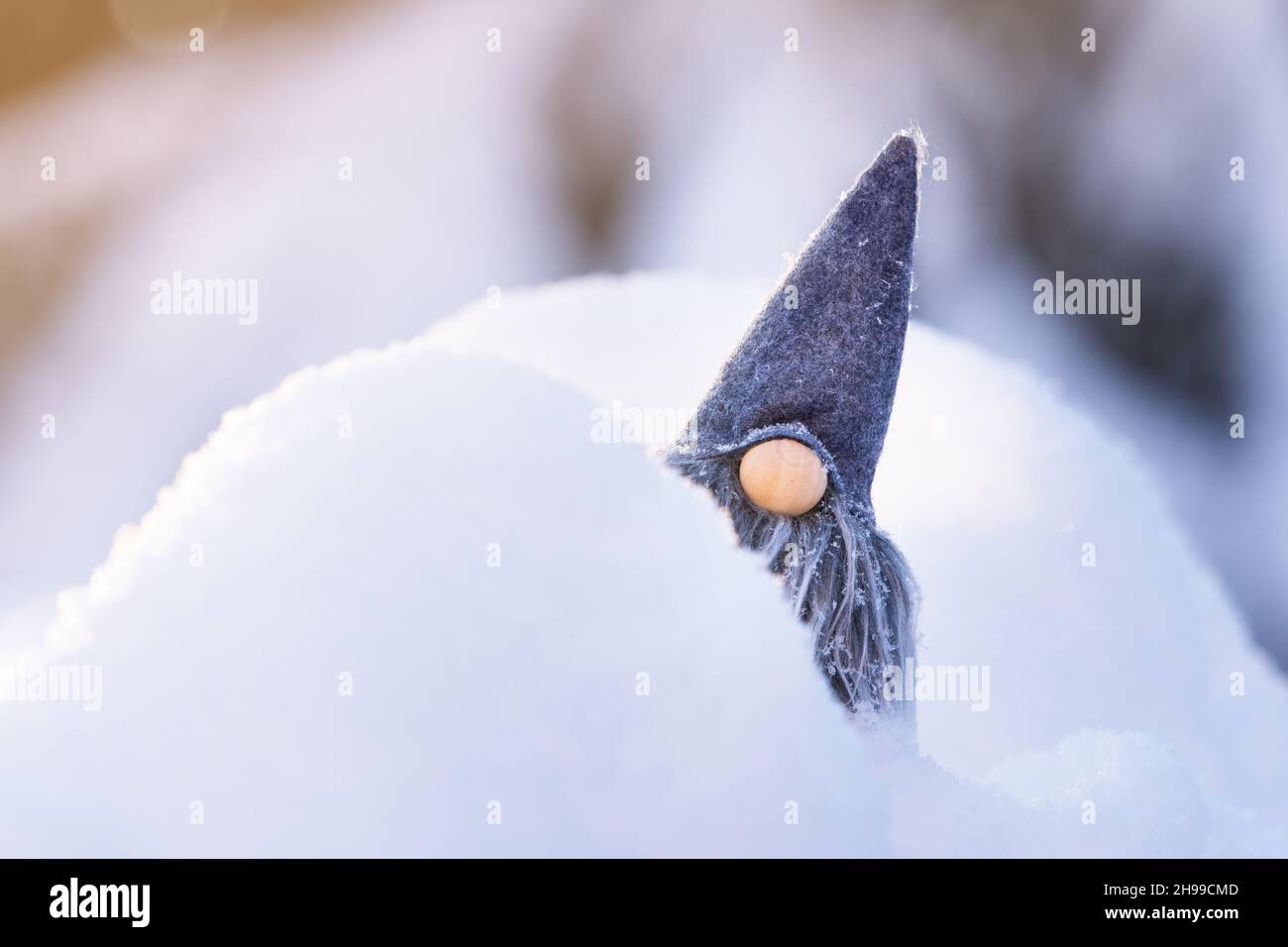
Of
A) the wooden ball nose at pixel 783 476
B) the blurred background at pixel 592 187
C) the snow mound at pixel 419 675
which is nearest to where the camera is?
the snow mound at pixel 419 675

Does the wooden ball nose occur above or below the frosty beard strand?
above

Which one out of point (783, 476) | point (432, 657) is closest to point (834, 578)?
point (783, 476)

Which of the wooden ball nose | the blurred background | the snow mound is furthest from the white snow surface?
the blurred background

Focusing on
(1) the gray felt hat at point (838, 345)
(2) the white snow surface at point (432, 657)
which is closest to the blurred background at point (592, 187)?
(1) the gray felt hat at point (838, 345)

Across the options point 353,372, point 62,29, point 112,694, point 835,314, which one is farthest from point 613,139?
point 112,694

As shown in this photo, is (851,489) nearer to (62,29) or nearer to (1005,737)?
(1005,737)

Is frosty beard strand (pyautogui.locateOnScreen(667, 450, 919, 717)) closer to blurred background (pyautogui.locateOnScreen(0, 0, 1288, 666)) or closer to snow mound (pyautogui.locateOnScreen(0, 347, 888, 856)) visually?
snow mound (pyautogui.locateOnScreen(0, 347, 888, 856))

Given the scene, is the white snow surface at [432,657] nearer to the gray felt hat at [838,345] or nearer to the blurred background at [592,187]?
the gray felt hat at [838,345]
